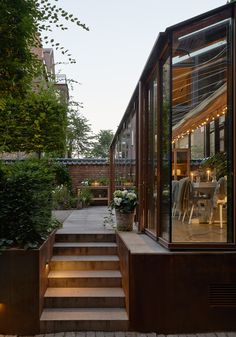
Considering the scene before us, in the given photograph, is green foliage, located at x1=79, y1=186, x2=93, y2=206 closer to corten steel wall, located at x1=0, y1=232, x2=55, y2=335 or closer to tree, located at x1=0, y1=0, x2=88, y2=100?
corten steel wall, located at x1=0, y1=232, x2=55, y2=335

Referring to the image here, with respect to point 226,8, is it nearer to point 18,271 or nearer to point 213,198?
Answer: point 213,198

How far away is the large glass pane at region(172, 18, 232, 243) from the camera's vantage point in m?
5.02

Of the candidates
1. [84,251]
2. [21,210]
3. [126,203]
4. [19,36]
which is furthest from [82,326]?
[19,36]

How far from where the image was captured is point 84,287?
5551 mm

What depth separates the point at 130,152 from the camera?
356 inches

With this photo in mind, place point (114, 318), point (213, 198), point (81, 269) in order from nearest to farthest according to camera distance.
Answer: point (114, 318) < point (81, 269) < point (213, 198)

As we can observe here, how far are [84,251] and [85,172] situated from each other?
1107 centimetres

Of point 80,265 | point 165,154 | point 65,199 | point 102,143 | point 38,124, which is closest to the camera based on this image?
point 165,154

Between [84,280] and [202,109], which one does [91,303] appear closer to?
[84,280]

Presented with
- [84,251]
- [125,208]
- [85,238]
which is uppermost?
[125,208]

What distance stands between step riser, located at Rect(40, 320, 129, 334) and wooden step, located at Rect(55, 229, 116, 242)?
79.2 inches

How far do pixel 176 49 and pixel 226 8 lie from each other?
73 cm

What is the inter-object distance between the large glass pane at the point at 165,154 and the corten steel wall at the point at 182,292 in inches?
17.6

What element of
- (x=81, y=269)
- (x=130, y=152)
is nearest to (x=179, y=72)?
(x=81, y=269)
